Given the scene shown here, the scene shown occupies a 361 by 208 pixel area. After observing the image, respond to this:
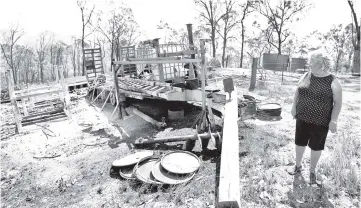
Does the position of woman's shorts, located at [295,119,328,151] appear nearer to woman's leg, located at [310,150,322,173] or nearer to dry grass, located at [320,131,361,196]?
woman's leg, located at [310,150,322,173]

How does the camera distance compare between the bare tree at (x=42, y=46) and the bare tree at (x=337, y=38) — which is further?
the bare tree at (x=42, y=46)

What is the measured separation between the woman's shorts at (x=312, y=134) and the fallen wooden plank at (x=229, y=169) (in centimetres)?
93

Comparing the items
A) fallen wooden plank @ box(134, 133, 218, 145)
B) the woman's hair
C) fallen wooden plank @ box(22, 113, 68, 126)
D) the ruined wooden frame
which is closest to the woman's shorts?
the woman's hair

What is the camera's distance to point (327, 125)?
3135mm

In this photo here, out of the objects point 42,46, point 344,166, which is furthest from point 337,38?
point 42,46

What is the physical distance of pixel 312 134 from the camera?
130 inches

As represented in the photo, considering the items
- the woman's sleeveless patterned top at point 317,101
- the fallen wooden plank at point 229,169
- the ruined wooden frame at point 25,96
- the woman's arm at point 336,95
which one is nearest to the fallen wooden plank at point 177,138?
the fallen wooden plank at point 229,169

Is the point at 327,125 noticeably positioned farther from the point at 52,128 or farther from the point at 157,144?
the point at 52,128

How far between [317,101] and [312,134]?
1.61 ft

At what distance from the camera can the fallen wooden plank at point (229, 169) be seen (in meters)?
2.49

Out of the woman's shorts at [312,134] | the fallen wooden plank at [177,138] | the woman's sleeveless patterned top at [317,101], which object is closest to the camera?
the woman's sleeveless patterned top at [317,101]

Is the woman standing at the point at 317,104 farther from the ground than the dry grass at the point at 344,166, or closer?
farther from the ground

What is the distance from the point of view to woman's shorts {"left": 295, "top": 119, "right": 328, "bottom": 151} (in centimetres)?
320

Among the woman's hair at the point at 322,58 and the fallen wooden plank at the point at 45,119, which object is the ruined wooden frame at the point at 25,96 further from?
the woman's hair at the point at 322,58
